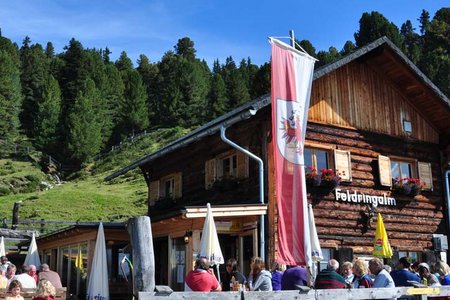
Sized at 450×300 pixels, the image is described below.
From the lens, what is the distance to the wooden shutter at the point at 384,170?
16.4m

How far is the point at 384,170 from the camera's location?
16.6 metres

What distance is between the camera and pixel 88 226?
55.0 feet

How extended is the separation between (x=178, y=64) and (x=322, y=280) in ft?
308

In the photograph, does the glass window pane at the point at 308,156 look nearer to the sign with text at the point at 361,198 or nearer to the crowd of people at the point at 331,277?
the sign with text at the point at 361,198

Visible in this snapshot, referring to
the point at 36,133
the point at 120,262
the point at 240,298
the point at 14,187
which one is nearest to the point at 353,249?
the point at 120,262

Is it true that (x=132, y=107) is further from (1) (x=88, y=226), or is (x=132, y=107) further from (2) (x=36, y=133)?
(1) (x=88, y=226)

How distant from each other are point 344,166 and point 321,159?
676 mm

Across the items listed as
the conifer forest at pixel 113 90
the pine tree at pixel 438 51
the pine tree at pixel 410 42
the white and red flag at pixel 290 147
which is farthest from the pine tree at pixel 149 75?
the white and red flag at pixel 290 147

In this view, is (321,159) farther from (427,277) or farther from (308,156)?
(427,277)

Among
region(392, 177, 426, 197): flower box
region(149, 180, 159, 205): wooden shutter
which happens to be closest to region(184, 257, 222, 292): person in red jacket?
region(392, 177, 426, 197): flower box

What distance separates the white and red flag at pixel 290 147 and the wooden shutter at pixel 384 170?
25.0ft

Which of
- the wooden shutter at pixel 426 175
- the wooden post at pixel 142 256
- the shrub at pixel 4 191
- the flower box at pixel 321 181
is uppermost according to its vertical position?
the shrub at pixel 4 191

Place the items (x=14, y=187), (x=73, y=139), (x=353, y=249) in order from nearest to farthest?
1. (x=353, y=249)
2. (x=14, y=187)
3. (x=73, y=139)

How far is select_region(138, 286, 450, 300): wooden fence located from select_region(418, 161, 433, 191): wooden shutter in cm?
896
